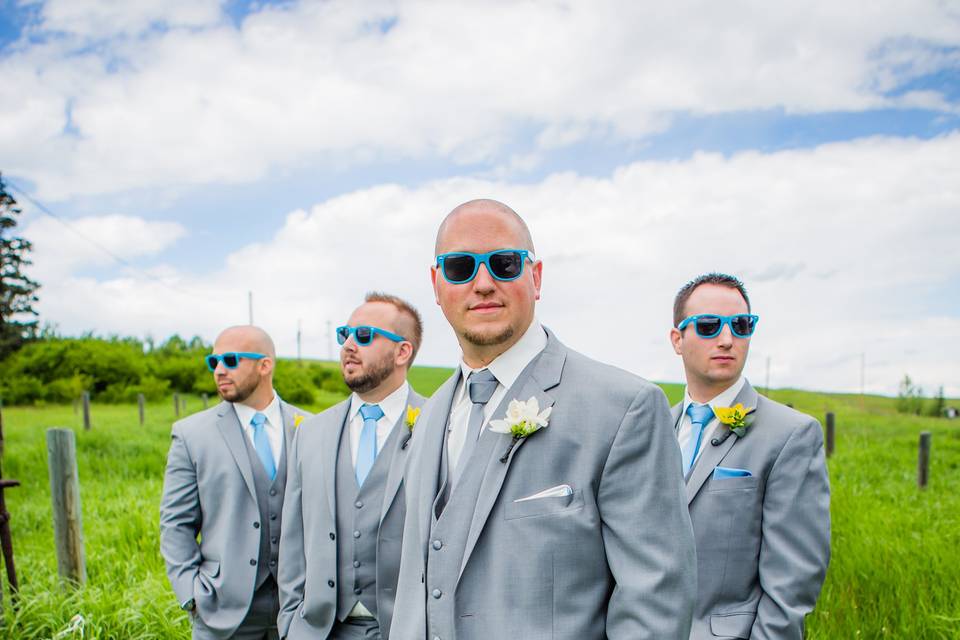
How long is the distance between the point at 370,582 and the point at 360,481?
513 mm

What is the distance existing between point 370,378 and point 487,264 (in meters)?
2.08

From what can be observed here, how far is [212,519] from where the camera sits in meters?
4.66

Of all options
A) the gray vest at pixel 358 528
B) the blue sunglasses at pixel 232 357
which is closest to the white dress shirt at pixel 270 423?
the blue sunglasses at pixel 232 357

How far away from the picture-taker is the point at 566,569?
82.6 inches

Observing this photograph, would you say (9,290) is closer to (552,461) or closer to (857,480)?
(857,480)

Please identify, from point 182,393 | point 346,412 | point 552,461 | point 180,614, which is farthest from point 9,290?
point 552,461

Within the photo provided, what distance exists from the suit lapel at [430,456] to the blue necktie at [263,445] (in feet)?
8.23

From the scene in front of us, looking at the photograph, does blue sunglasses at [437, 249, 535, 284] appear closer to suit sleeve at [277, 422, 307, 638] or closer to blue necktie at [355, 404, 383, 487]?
blue necktie at [355, 404, 383, 487]

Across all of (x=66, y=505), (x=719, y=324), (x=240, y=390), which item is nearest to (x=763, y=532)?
(x=719, y=324)

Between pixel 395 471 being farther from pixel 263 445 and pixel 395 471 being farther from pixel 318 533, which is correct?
pixel 263 445

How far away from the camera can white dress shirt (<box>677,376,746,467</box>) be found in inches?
137

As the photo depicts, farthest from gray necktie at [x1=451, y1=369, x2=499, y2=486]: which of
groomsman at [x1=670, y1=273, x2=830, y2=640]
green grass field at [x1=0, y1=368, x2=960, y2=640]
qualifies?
green grass field at [x1=0, y1=368, x2=960, y2=640]

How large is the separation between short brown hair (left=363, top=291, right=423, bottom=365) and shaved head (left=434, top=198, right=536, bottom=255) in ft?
6.92

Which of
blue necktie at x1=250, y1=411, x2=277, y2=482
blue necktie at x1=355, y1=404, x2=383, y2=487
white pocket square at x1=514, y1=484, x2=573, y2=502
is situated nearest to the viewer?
white pocket square at x1=514, y1=484, x2=573, y2=502
